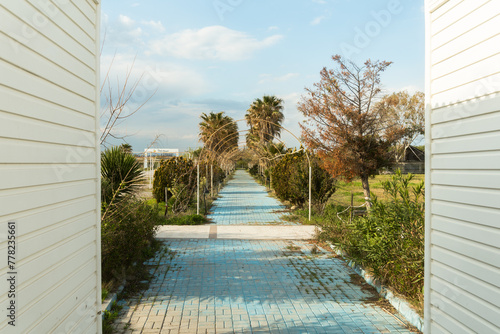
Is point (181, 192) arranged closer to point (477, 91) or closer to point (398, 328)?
point (398, 328)

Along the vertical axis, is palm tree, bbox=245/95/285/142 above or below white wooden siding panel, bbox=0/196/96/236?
above

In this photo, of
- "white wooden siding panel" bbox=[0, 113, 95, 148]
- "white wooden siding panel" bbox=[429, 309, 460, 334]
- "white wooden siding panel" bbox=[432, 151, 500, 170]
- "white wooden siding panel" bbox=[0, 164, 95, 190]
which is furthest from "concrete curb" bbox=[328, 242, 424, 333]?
"white wooden siding panel" bbox=[0, 113, 95, 148]

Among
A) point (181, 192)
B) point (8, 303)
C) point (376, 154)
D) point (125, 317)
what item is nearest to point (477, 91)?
point (8, 303)

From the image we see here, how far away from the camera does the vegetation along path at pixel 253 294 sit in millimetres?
4020

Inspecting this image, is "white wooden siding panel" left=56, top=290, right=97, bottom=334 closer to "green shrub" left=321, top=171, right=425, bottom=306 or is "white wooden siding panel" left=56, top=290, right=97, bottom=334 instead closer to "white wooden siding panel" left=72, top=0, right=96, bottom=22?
"white wooden siding panel" left=72, top=0, right=96, bottom=22

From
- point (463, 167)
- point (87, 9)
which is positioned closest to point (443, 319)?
point (463, 167)

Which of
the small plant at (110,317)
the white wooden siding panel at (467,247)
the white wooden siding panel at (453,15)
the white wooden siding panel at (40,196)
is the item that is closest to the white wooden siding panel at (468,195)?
the white wooden siding panel at (467,247)

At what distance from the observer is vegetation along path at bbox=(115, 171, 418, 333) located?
13.2 ft

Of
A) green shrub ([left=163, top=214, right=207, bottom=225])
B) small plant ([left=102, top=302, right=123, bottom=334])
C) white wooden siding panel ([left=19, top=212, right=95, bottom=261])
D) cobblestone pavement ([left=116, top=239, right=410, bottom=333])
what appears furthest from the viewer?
green shrub ([left=163, top=214, right=207, bottom=225])

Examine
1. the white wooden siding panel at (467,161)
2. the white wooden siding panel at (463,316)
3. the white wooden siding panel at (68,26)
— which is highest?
the white wooden siding panel at (68,26)

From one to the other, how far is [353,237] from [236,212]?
26.1 feet

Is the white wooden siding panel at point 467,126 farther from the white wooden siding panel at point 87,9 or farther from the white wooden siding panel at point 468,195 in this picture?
the white wooden siding panel at point 87,9

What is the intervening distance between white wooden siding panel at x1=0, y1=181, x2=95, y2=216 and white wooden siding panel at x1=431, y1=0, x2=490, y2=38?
2.66m

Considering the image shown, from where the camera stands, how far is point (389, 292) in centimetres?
482
